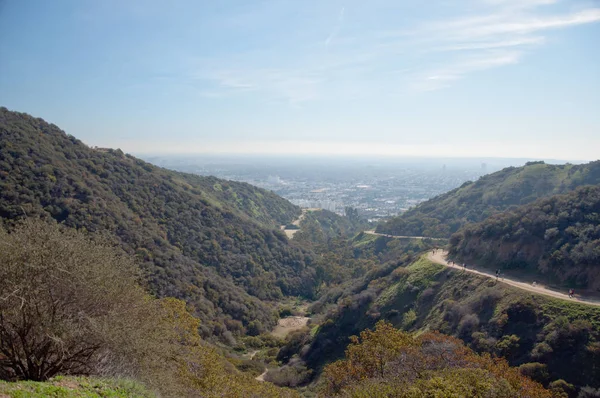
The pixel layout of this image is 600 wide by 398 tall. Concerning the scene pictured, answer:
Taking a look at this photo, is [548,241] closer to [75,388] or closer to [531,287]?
[531,287]

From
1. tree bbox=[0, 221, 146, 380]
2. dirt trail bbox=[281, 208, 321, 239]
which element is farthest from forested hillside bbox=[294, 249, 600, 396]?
dirt trail bbox=[281, 208, 321, 239]

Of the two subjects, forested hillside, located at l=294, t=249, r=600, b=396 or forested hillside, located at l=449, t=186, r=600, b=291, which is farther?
forested hillside, located at l=449, t=186, r=600, b=291

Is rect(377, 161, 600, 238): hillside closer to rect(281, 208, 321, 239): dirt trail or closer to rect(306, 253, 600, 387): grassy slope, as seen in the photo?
rect(281, 208, 321, 239): dirt trail

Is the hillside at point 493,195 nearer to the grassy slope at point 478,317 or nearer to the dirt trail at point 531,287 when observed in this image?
the dirt trail at point 531,287

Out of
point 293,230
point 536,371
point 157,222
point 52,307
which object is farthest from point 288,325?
point 293,230

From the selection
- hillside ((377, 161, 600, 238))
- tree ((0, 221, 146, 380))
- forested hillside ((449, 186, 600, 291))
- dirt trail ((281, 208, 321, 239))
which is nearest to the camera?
tree ((0, 221, 146, 380))

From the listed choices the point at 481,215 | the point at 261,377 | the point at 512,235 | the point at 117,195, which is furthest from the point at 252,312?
the point at 481,215

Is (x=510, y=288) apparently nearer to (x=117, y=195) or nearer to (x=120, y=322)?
(x=120, y=322)

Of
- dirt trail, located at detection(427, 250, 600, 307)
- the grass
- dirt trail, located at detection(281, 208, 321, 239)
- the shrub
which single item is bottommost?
dirt trail, located at detection(281, 208, 321, 239)
